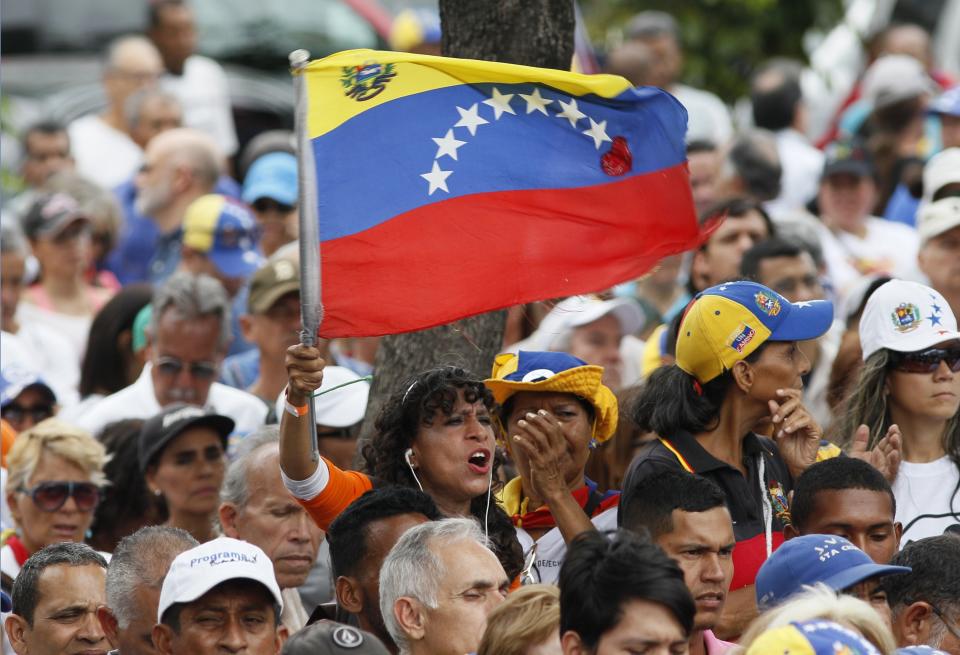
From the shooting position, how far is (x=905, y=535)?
739 centimetres

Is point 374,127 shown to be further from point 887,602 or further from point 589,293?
point 887,602

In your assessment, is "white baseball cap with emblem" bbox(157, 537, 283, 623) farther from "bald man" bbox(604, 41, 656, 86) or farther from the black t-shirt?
"bald man" bbox(604, 41, 656, 86)

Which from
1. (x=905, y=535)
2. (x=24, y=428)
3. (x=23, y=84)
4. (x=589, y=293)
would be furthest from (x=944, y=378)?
(x=23, y=84)

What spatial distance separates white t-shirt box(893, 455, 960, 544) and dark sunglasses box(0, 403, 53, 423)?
4014 mm

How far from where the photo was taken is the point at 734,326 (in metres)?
7.09

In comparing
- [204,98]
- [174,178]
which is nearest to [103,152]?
[204,98]

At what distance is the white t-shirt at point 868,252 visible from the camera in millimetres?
11750

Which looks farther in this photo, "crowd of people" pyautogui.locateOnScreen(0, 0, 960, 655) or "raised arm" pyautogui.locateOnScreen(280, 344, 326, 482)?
"raised arm" pyautogui.locateOnScreen(280, 344, 326, 482)

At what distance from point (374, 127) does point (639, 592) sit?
2.47 metres

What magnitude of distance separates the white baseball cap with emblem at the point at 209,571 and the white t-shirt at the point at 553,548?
120 centimetres

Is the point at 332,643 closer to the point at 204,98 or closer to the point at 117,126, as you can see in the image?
the point at 117,126

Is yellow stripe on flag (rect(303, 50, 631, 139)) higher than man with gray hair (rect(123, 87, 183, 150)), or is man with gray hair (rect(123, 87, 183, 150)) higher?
yellow stripe on flag (rect(303, 50, 631, 139))

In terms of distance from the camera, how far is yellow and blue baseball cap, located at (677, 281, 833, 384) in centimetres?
708

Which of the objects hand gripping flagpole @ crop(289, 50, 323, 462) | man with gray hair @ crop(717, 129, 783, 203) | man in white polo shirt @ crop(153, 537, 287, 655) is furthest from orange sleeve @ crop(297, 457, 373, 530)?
man with gray hair @ crop(717, 129, 783, 203)
